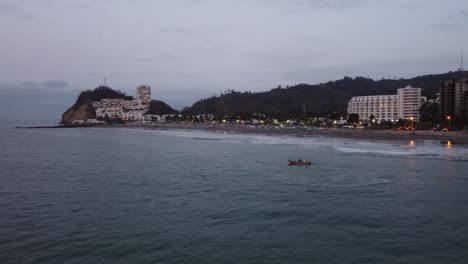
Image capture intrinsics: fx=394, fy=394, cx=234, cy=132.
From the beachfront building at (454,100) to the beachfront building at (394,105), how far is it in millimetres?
14133

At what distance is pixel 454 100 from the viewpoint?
95.5m

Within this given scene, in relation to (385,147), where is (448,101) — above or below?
above

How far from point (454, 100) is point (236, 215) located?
95.3 metres

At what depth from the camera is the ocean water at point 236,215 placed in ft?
42.2

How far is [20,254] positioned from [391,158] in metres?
33.2

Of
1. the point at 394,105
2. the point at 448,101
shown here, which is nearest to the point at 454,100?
the point at 448,101

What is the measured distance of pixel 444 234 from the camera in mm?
14555

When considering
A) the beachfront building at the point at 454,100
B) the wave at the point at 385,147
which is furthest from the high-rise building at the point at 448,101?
the wave at the point at 385,147

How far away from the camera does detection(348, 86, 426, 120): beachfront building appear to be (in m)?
115

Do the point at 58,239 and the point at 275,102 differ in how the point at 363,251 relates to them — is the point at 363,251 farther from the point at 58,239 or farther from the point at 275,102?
the point at 275,102

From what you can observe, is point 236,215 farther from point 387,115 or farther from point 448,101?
point 387,115

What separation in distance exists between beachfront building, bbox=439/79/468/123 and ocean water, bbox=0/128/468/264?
68943 millimetres

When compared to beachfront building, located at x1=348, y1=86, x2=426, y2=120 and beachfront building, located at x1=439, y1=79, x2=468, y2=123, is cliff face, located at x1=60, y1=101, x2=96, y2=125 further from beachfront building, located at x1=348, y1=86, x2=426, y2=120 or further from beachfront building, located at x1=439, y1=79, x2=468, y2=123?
beachfront building, located at x1=439, y1=79, x2=468, y2=123

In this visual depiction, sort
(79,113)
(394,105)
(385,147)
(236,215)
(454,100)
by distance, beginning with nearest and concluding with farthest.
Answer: (236,215)
(385,147)
(454,100)
(394,105)
(79,113)
